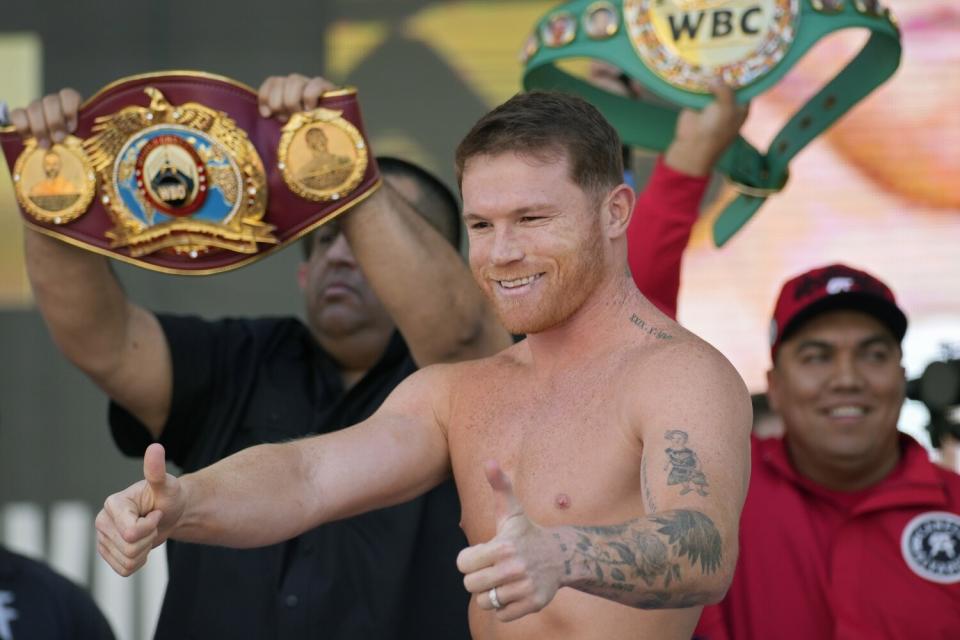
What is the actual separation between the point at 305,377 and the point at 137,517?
1.31 m

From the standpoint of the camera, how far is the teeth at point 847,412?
3.33m

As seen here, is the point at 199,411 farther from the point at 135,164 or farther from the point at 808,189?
the point at 808,189

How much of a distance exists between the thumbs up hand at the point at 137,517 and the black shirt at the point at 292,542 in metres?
0.89

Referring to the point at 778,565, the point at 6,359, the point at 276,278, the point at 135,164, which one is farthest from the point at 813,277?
the point at 6,359

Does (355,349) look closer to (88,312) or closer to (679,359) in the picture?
(88,312)

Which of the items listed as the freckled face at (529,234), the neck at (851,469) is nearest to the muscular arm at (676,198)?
the neck at (851,469)

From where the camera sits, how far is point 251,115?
10.3 ft

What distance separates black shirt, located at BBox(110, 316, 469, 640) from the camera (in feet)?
10.2

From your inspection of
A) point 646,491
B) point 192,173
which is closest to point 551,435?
point 646,491

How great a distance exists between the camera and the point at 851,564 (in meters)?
3.17

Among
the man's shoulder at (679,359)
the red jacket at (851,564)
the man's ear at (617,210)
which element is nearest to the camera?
the man's shoulder at (679,359)

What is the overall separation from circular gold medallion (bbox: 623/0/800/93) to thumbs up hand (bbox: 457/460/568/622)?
154 centimetres

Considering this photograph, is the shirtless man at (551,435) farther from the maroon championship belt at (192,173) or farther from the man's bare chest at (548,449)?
the maroon championship belt at (192,173)

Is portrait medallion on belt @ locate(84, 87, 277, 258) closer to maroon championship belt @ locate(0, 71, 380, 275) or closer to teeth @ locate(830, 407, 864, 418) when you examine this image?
maroon championship belt @ locate(0, 71, 380, 275)
